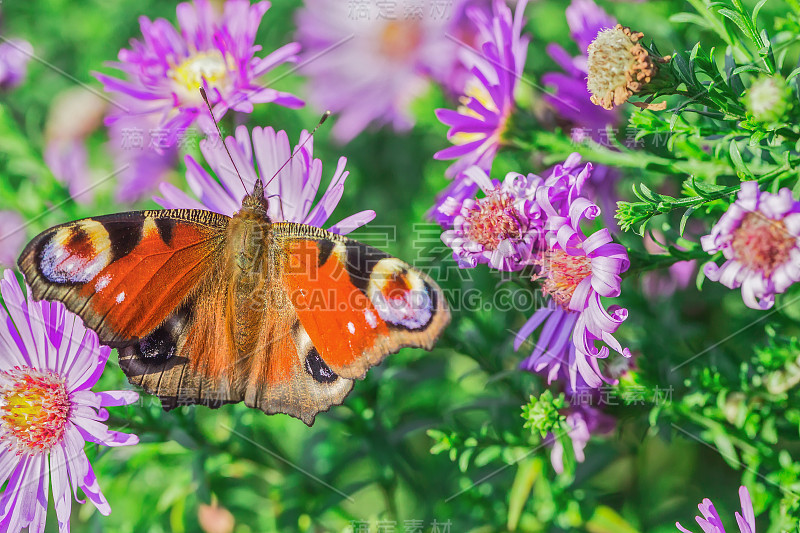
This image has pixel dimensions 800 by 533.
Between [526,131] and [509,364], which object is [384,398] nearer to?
[509,364]

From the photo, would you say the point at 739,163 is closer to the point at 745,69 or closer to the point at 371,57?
the point at 745,69

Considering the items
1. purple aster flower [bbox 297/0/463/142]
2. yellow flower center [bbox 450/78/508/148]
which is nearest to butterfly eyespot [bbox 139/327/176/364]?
yellow flower center [bbox 450/78/508/148]

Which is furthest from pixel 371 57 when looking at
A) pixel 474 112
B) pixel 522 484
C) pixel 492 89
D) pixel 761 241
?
pixel 761 241

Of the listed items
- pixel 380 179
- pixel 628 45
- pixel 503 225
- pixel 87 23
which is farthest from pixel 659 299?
pixel 87 23

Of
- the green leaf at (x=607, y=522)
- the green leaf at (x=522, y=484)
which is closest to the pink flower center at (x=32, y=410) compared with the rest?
the green leaf at (x=522, y=484)

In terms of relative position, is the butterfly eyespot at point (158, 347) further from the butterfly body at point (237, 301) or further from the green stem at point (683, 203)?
the green stem at point (683, 203)

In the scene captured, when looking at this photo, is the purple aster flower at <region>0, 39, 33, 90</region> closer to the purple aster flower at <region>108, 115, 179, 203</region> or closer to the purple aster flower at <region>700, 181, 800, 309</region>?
the purple aster flower at <region>108, 115, 179, 203</region>

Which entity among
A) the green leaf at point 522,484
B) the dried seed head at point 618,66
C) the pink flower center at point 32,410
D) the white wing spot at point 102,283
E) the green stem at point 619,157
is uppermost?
the dried seed head at point 618,66
